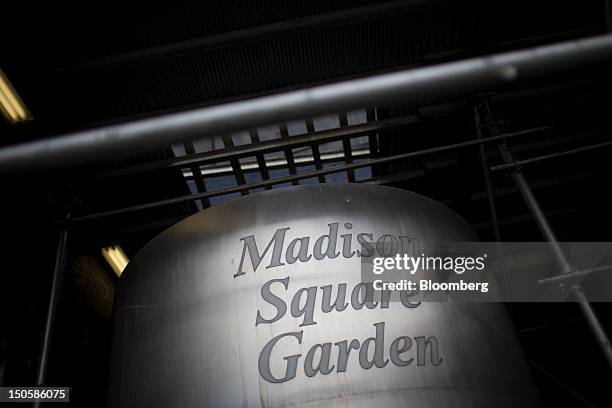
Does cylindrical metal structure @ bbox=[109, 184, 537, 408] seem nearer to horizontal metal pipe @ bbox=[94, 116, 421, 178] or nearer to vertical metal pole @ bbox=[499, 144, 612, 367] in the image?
vertical metal pole @ bbox=[499, 144, 612, 367]

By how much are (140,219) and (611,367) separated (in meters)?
7.36

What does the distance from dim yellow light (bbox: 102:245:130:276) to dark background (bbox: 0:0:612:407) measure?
0.65 ft

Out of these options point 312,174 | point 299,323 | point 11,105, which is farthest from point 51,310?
point 312,174

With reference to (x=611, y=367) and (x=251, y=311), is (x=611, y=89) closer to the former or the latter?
(x=611, y=367)

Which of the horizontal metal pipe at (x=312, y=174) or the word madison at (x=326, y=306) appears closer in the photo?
the word madison at (x=326, y=306)

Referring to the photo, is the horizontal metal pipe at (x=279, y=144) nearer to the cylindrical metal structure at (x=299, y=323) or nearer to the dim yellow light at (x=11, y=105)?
the dim yellow light at (x=11, y=105)

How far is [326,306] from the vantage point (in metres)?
4.41

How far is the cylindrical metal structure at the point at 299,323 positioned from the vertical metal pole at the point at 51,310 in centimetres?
75

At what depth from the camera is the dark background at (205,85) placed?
662 centimetres

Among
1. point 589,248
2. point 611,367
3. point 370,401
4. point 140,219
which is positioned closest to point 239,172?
point 140,219

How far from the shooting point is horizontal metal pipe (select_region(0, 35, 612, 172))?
1.75 m

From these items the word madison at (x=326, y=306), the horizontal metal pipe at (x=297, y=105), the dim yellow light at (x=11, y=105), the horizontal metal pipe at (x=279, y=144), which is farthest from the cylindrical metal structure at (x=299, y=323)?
the dim yellow light at (x=11, y=105)

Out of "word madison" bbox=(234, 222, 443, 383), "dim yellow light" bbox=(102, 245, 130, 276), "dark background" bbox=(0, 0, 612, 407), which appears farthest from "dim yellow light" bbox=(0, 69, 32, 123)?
"word madison" bbox=(234, 222, 443, 383)

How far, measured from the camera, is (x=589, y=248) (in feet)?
33.2
